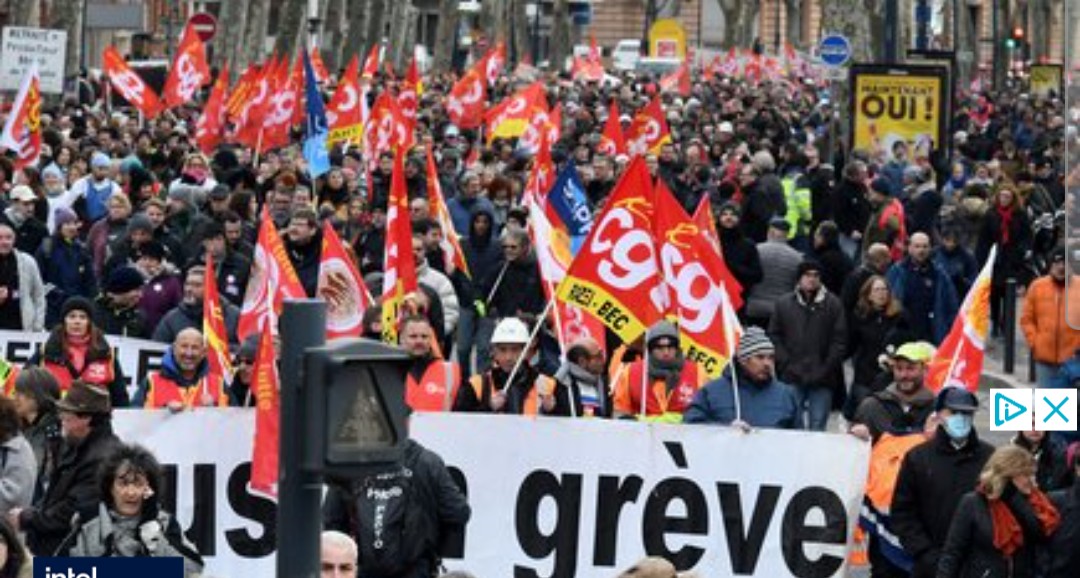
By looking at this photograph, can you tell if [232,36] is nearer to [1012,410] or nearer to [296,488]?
[1012,410]

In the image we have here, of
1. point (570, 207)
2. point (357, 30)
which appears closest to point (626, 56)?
point (357, 30)

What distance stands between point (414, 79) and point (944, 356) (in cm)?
2354

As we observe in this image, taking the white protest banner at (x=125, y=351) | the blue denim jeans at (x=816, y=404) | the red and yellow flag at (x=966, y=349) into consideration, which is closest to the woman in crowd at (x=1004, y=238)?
the blue denim jeans at (x=816, y=404)

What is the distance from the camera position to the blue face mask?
11570 mm

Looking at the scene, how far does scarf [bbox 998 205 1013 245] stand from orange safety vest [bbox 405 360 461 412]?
13186mm

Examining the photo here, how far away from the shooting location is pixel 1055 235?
1035 inches

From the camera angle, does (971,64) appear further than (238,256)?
Yes

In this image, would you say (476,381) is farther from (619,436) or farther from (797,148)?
(797,148)

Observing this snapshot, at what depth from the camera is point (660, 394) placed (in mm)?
14461

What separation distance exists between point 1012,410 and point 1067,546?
1.19 meters

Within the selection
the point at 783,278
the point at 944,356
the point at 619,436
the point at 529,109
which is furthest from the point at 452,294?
the point at 529,109

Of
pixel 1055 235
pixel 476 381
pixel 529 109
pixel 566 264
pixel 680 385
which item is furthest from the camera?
pixel 529 109

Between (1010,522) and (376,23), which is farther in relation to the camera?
(376,23)

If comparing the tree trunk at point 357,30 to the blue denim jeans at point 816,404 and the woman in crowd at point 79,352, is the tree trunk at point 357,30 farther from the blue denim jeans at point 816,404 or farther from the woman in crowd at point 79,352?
the woman in crowd at point 79,352
